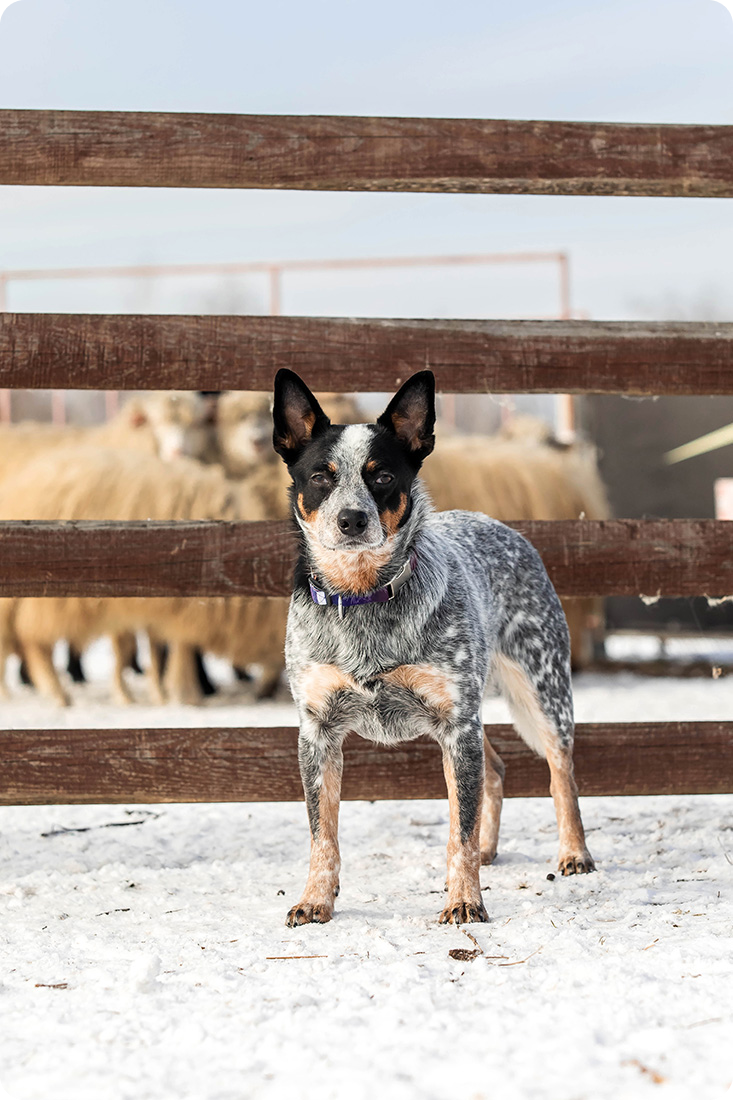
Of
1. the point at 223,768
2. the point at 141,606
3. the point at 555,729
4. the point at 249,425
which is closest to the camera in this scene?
the point at 555,729

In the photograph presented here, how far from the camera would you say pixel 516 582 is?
3.22 metres

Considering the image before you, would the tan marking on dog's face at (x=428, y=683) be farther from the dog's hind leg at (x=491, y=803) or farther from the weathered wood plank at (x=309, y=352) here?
the weathered wood plank at (x=309, y=352)

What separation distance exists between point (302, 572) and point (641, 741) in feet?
4.62

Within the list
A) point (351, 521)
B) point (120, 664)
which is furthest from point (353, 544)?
point (120, 664)

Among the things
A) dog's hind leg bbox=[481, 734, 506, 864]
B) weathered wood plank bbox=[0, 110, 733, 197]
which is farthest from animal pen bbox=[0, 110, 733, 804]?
dog's hind leg bbox=[481, 734, 506, 864]

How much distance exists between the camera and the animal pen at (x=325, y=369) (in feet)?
11.0

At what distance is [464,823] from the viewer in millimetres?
2635

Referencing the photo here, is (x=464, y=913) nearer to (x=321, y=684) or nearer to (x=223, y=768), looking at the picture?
(x=321, y=684)

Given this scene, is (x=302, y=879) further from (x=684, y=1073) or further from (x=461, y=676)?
(x=684, y=1073)

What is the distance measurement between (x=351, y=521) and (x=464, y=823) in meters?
0.82

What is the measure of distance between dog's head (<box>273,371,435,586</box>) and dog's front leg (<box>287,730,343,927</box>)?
47 centimetres

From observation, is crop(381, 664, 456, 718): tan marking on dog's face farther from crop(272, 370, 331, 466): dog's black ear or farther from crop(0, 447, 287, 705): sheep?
crop(0, 447, 287, 705): sheep

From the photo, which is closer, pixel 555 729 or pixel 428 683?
pixel 428 683

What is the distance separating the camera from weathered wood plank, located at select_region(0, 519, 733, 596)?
132 inches
